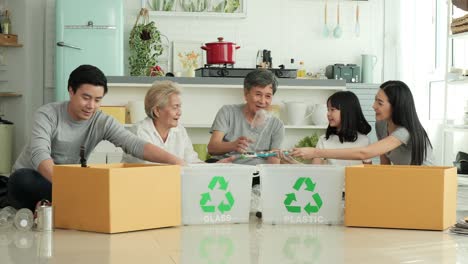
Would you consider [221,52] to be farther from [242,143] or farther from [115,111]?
[242,143]

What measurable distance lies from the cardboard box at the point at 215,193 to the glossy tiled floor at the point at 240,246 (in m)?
0.04

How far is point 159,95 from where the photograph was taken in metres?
3.90

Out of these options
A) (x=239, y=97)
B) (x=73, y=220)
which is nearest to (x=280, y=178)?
(x=73, y=220)

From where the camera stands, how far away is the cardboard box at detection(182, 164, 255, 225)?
283cm

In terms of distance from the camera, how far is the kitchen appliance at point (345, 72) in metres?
8.33

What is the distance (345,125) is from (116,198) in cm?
216

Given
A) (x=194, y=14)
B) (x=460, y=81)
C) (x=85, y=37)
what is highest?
(x=194, y=14)

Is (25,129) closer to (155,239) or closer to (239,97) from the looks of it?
(239,97)

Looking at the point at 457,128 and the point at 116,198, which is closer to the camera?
the point at 116,198

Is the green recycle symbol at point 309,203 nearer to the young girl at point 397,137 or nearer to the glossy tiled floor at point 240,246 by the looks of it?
the glossy tiled floor at point 240,246

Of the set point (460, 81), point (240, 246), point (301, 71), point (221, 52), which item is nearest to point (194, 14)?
point (301, 71)

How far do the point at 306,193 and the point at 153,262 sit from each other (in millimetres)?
873

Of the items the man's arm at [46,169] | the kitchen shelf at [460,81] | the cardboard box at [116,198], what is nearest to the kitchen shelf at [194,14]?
the kitchen shelf at [460,81]

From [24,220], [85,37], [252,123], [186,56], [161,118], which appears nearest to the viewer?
[24,220]
